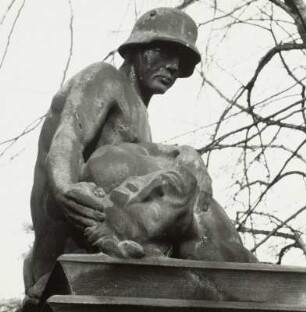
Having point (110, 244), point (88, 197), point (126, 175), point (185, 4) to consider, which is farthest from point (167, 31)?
point (185, 4)

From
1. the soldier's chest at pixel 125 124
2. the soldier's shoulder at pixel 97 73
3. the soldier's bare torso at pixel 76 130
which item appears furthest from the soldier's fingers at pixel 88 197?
the soldier's shoulder at pixel 97 73

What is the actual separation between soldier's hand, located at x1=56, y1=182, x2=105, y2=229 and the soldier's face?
0.84 meters

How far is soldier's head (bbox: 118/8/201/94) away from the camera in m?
4.09

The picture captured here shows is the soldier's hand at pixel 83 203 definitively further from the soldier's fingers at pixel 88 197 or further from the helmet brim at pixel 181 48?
the helmet brim at pixel 181 48

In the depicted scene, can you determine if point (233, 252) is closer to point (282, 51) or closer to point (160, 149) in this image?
point (160, 149)

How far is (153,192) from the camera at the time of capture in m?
3.35

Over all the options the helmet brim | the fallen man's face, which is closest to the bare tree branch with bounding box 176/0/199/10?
the helmet brim

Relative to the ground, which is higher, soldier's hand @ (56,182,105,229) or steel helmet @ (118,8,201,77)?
steel helmet @ (118,8,201,77)

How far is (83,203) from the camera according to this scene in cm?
337

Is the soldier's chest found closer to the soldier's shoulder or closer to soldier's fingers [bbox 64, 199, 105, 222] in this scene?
the soldier's shoulder

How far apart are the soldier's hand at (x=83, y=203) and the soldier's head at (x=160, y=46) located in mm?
852

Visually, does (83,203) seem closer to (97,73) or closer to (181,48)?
(97,73)

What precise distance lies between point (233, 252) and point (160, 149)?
0.50 m

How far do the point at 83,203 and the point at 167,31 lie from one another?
104 centimetres
